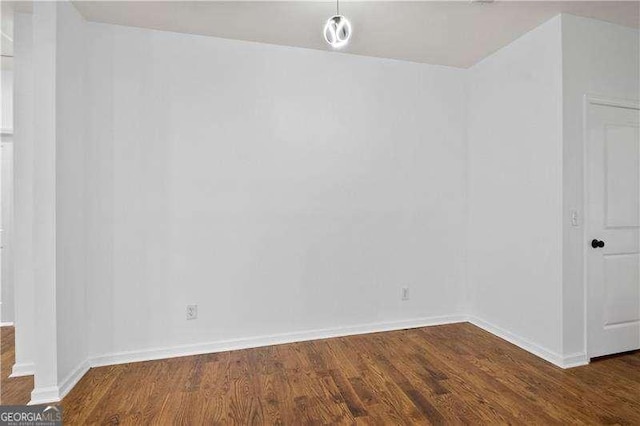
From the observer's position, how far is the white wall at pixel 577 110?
2668mm

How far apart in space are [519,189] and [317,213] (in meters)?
1.85

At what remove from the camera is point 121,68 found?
9.07 feet

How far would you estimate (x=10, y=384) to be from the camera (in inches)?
94.4

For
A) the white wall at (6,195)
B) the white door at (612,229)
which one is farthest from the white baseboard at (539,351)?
the white wall at (6,195)

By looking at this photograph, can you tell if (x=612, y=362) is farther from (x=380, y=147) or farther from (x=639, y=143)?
(x=380, y=147)

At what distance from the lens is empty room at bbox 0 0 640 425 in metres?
2.24

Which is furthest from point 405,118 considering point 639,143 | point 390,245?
point 639,143

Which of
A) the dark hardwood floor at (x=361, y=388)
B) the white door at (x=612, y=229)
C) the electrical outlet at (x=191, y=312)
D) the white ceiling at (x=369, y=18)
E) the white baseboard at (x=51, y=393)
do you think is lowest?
the dark hardwood floor at (x=361, y=388)

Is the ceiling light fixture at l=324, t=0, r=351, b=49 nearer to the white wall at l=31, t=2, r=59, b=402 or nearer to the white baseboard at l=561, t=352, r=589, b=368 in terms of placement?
the white wall at l=31, t=2, r=59, b=402

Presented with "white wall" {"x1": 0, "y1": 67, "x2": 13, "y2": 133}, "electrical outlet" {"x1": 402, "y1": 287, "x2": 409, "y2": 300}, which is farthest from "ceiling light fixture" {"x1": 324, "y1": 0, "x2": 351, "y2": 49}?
"white wall" {"x1": 0, "y1": 67, "x2": 13, "y2": 133}

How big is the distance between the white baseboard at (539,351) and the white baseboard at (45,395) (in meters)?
3.58

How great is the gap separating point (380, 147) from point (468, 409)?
232 cm

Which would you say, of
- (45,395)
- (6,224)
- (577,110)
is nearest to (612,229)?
(577,110)

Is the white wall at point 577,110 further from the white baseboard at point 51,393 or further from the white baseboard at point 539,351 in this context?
the white baseboard at point 51,393
